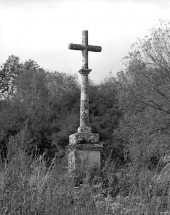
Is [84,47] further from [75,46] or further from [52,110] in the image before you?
[52,110]

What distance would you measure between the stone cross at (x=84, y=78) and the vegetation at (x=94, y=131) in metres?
1.16

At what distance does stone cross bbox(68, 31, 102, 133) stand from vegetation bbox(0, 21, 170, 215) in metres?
1.16

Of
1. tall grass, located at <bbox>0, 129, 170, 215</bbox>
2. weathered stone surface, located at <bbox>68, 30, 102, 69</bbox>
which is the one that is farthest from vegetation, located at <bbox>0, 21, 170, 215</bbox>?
weathered stone surface, located at <bbox>68, 30, 102, 69</bbox>

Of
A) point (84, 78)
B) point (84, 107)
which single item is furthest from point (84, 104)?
point (84, 78)

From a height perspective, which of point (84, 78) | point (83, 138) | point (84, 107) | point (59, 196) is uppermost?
point (84, 78)

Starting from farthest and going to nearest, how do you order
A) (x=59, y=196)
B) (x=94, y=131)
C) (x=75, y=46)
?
(x=94, y=131)
(x=75, y=46)
(x=59, y=196)

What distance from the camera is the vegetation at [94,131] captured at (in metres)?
4.50

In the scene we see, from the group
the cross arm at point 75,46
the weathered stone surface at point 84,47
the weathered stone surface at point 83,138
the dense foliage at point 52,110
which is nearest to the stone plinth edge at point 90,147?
the weathered stone surface at point 83,138

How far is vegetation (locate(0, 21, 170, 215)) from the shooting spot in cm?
450

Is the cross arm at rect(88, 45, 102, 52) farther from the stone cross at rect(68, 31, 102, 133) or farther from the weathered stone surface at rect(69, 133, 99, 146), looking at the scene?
the weathered stone surface at rect(69, 133, 99, 146)

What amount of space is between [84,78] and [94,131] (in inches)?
563

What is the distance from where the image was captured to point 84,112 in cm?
1176

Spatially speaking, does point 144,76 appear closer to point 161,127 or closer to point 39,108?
point 161,127

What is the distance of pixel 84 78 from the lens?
12.0 meters
